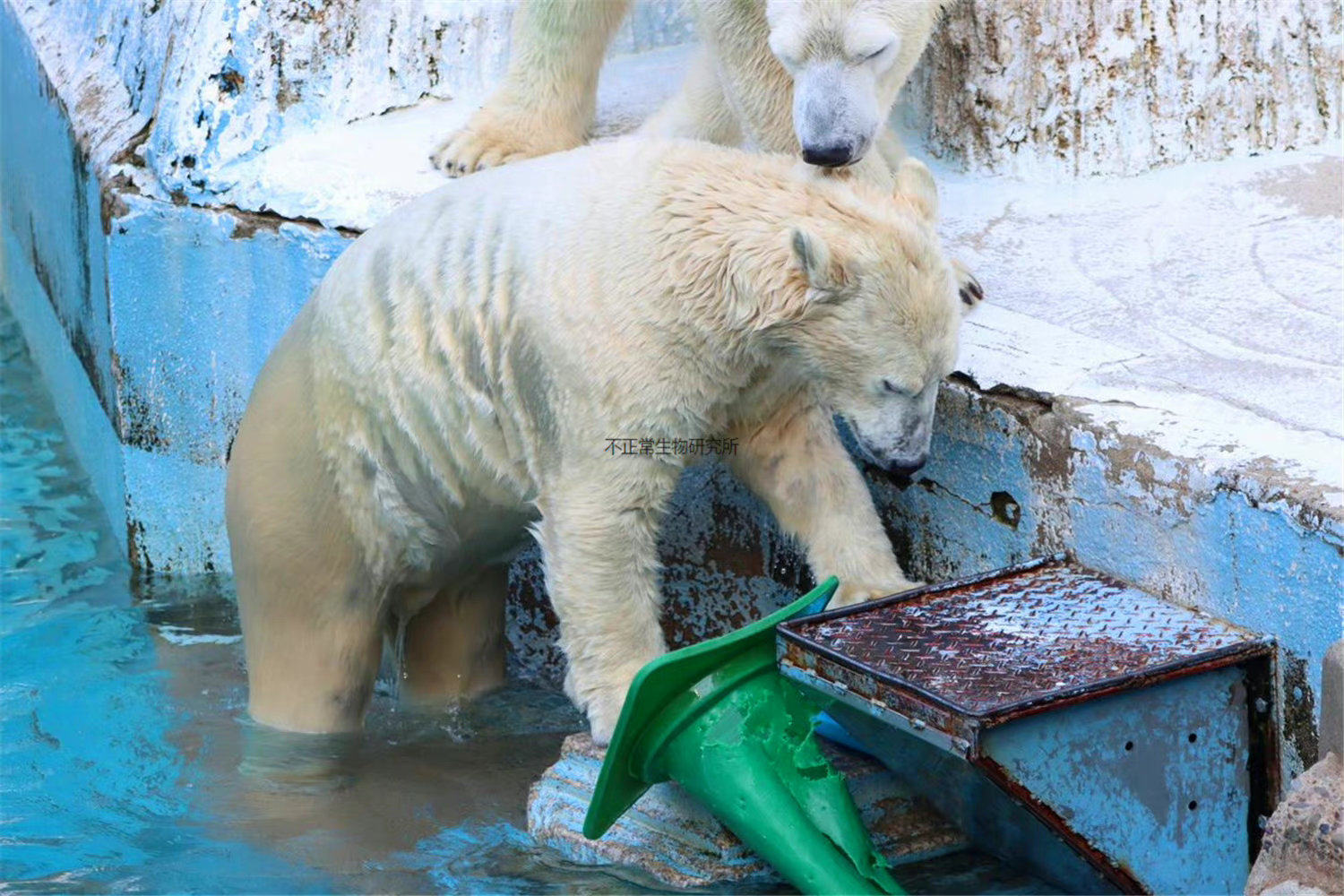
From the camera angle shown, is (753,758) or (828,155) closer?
Answer: (753,758)

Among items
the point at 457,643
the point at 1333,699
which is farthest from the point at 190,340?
the point at 1333,699

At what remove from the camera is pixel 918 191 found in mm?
2602

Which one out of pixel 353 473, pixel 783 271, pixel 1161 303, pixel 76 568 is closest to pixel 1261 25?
pixel 1161 303

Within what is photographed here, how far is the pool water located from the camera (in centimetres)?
278

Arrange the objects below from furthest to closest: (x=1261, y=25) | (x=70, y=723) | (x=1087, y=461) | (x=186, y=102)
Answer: (x=186, y=102) → (x=1261, y=25) → (x=70, y=723) → (x=1087, y=461)

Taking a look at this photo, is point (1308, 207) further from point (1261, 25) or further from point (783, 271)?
point (783, 271)

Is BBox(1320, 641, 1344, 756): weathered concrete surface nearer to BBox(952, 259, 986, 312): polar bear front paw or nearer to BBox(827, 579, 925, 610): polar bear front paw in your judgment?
BBox(827, 579, 925, 610): polar bear front paw

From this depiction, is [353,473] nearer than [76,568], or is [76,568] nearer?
[353,473]

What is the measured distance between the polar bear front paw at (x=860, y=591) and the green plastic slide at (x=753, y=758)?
A: 16 centimetres

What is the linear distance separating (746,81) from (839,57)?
0.33 m

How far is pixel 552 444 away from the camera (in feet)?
8.86

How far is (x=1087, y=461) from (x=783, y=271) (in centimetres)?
56

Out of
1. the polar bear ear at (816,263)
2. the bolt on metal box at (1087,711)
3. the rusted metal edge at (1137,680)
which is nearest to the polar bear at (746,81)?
the polar bear ear at (816,263)

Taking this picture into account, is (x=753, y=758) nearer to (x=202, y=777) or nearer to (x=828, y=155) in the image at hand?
(x=828, y=155)
